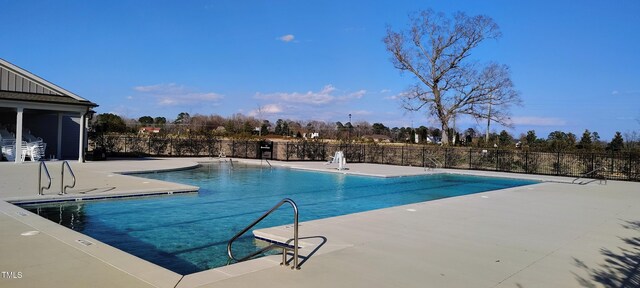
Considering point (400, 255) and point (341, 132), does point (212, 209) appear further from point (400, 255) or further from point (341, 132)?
point (341, 132)

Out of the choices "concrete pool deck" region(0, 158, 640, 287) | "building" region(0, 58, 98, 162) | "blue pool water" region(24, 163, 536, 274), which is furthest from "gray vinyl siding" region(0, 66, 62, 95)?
"concrete pool deck" region(0, 158, 640, 287)

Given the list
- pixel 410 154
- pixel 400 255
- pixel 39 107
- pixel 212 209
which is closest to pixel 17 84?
pixel 39 107

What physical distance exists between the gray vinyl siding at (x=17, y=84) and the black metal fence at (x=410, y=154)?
7.82 meters

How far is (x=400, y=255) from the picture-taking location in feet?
19.0

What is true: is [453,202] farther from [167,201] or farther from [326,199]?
[167,201]

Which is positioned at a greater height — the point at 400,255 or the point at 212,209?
the point at 400,255

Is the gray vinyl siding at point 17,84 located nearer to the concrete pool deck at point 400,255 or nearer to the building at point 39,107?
the building at point 39,107

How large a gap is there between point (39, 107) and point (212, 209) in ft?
45.3

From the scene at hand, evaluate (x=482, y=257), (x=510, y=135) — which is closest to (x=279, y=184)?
(x=482, y=257)

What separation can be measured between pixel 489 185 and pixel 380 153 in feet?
40.4

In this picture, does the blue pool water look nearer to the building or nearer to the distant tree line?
the building

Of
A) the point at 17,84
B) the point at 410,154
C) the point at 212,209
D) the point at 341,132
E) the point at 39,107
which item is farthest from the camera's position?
the point at 341,132

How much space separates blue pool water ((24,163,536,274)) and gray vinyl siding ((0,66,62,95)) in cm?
823

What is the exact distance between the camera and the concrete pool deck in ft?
15.1
